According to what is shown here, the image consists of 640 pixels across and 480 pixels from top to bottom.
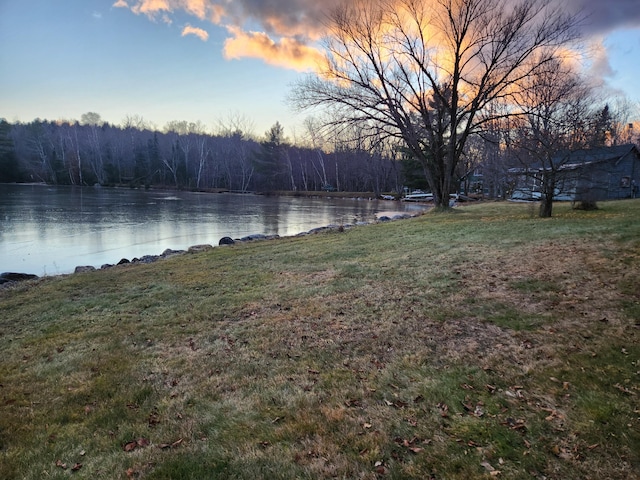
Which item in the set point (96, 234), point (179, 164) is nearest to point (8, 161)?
point (179, 164)

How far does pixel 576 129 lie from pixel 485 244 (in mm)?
8281

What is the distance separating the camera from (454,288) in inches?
229

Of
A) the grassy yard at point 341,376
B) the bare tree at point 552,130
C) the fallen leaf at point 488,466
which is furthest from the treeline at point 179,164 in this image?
the fallen leaf at point 488,466

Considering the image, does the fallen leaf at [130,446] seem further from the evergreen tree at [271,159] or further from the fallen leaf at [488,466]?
the evergreen tree at [271,159]

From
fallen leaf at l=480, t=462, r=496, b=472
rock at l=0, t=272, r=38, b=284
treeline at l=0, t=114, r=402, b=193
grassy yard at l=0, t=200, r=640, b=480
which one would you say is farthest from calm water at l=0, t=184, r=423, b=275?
treeline at l=0, t=114, r=402, b=193

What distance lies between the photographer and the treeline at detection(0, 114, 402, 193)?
65.8m

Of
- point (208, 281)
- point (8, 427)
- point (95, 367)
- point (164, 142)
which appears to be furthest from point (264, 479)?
point (164, 142)

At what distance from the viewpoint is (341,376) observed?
3.52 meters

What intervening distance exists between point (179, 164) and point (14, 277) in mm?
66879

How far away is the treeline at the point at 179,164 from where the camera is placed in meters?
65.8

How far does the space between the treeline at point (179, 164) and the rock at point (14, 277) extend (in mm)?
54421

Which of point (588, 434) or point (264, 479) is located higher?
point (588, 434)

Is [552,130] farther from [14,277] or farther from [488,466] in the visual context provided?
[14,277]

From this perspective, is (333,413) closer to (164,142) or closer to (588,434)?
(588,434)
